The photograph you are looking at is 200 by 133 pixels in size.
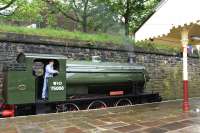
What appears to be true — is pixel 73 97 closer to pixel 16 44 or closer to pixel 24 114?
pixel 24 114

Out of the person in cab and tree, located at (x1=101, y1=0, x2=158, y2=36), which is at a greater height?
tree, located at (x1=101, y1=0, x2=158, y2=36)

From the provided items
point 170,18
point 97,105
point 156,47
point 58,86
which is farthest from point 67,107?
point 156,47

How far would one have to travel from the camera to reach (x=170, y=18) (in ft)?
32.2

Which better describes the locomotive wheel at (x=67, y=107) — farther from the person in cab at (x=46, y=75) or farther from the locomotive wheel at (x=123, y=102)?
the locomotive wheel at (x=123, y=102)

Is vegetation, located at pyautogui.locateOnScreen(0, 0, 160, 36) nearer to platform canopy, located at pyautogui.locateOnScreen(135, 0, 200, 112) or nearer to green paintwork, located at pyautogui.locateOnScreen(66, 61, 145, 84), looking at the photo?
green paintwork, located at pyautogui.locateOnScreen(66, 61, 145, 84)

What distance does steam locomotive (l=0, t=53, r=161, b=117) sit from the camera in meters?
9.34

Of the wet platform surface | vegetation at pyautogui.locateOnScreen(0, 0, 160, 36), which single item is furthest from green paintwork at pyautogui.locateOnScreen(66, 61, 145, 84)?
vegetation at pyautogui.locateOnScreen(0, 0, 160, 36)

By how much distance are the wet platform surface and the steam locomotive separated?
0.79 meters

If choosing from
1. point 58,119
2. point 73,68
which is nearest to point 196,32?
point 73,68

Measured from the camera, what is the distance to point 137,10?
20984 millimetres

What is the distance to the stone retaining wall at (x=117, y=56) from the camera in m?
11.2

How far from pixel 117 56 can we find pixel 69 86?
14.7ft

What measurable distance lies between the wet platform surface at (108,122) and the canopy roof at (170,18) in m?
2.69

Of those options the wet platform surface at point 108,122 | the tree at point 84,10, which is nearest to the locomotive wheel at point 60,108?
the wet platform surface at point 108,122
